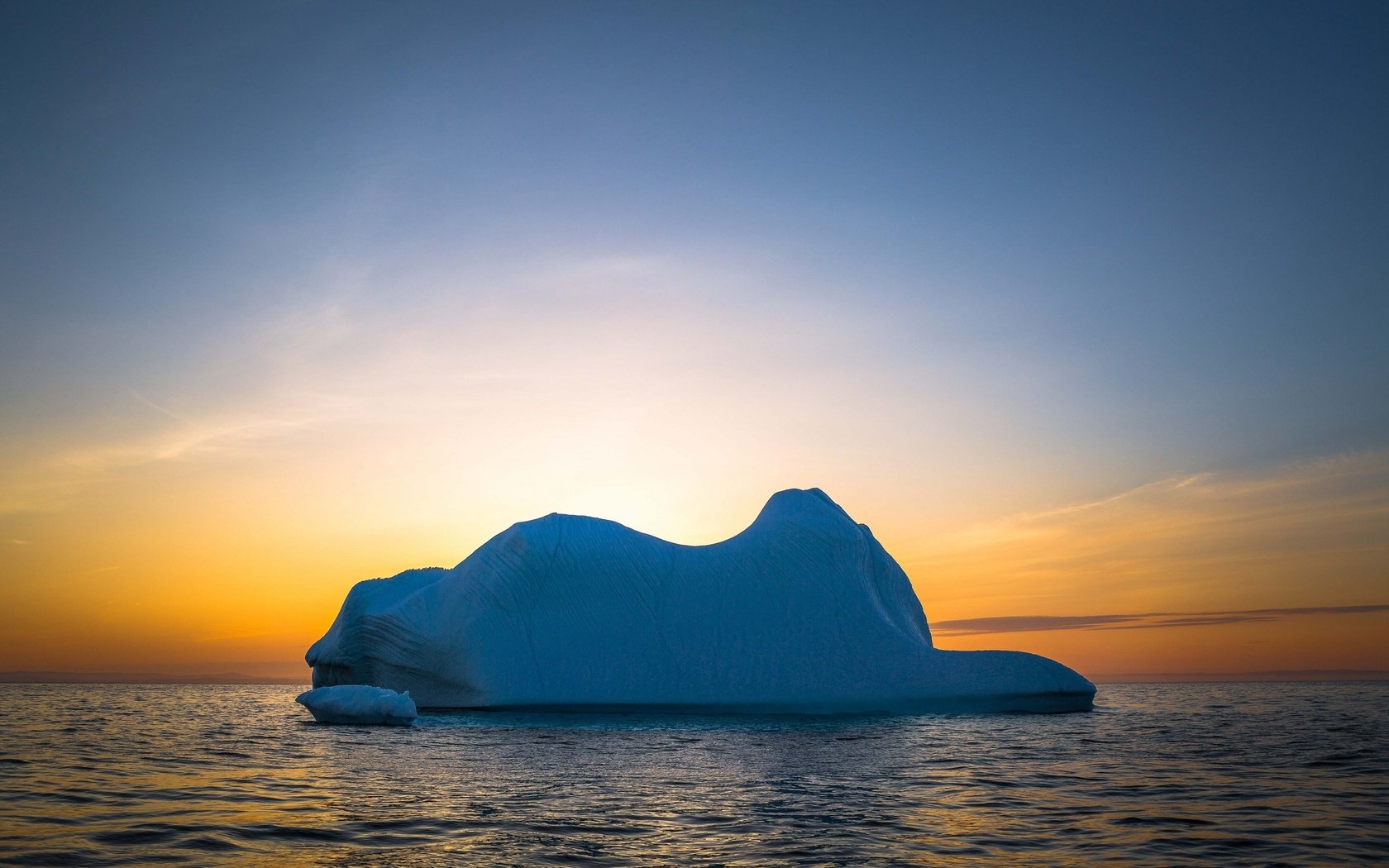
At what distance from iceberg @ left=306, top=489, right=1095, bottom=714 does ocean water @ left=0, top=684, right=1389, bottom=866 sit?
6.04 meters

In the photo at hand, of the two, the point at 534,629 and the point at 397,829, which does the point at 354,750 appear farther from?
the point at 534,629

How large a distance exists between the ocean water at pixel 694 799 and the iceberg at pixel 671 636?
6.04m

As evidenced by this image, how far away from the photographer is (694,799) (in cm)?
947

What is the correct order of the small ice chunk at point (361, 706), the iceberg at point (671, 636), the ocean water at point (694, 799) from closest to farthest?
the ocean water at point (694, 799) → the small ice chunk at point (361, 706) → the iceberg at point (671, 636)

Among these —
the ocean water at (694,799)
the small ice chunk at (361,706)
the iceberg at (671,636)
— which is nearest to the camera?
the ocean water at (694,799)

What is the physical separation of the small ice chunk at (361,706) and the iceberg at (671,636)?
339cm

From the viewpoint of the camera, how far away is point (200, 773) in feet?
38.2

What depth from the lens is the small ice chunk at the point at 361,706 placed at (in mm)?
20547

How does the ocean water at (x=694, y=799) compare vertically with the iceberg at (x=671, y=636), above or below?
below

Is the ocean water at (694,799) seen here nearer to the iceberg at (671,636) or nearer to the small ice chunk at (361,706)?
the small ice chunk at (361,706)

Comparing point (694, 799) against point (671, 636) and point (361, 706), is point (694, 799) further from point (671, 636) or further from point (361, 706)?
point (671, 636)

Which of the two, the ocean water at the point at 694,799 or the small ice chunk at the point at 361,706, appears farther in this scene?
the small ice chunk at the point at 361,706

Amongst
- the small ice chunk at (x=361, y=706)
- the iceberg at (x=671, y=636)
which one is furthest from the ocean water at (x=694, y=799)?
the iceberg at (x=671, y=636)

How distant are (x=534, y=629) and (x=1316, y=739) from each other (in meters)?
18.3
